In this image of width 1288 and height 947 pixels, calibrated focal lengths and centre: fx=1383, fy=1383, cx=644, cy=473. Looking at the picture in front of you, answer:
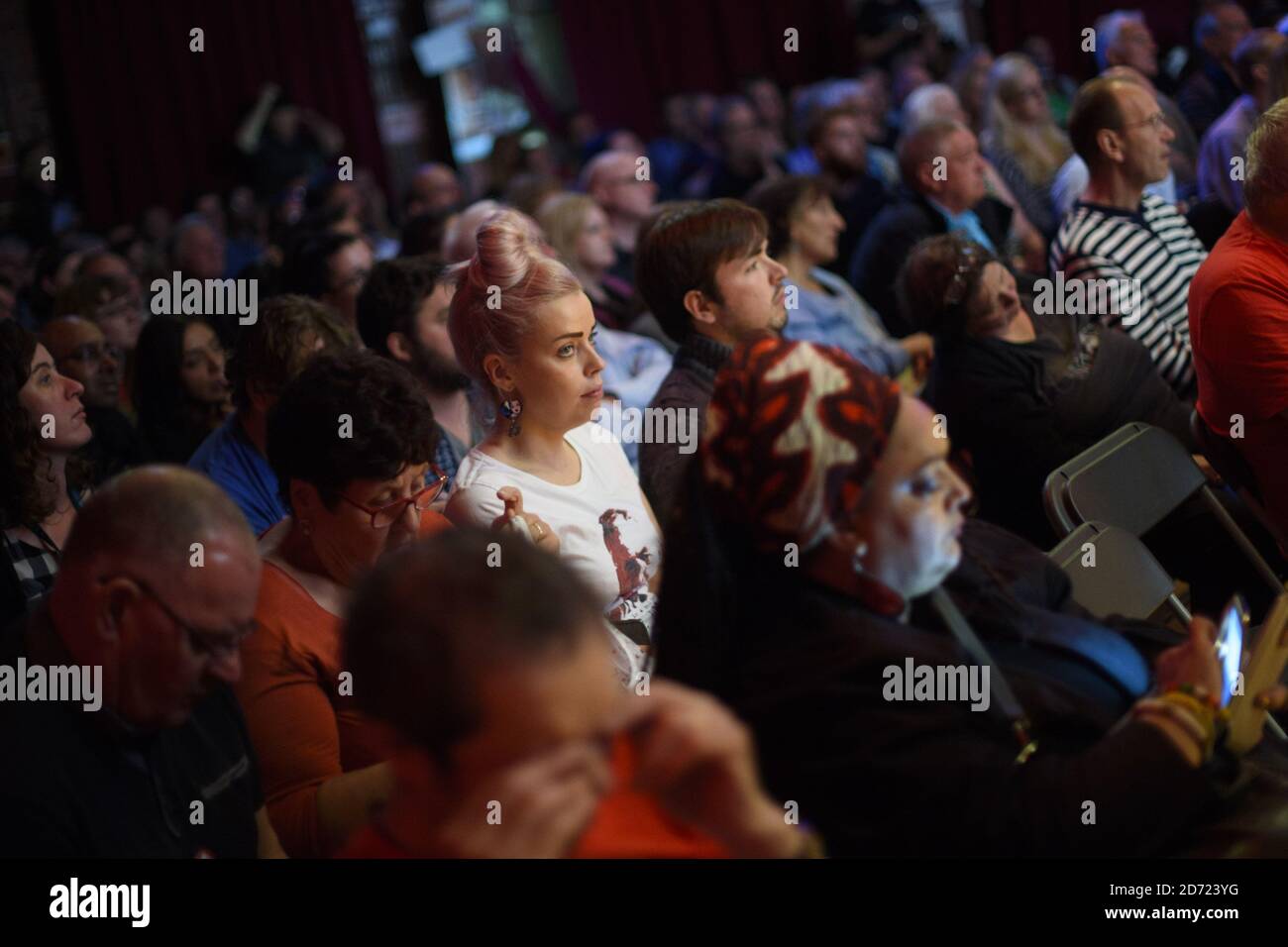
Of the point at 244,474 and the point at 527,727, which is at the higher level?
the point at 244,474

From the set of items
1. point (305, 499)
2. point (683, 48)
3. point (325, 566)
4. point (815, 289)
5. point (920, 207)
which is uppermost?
point (683, 48)

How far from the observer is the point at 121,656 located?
5.23 feet

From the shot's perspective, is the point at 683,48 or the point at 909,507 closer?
the point at 909,507

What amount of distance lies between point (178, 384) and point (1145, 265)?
2772mm

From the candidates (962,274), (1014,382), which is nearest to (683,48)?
(962,274)

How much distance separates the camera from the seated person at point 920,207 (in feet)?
16.2

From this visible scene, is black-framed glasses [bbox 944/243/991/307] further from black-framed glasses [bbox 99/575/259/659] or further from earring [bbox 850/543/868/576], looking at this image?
black-framed glasses [bbox 99/575/259/659]

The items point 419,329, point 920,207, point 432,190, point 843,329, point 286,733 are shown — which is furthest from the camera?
point 432,190

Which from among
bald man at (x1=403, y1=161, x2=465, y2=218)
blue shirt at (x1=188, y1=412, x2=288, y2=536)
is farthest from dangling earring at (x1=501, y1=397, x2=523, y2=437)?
bald man at (x1=403, y1=161, x2=465, y2=218)

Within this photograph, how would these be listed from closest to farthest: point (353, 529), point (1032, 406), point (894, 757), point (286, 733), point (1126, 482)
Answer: point (894, 757), point (286, 733), point (353, 529), point (1126, 482), point (1032, 406)

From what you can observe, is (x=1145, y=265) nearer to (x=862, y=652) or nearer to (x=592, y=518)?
(x=592, y=518)

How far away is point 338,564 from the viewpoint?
7.37ft

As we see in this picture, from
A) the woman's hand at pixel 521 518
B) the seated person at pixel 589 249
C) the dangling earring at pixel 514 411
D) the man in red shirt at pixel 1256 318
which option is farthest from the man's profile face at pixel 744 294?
the seated person at pixel 589 249
